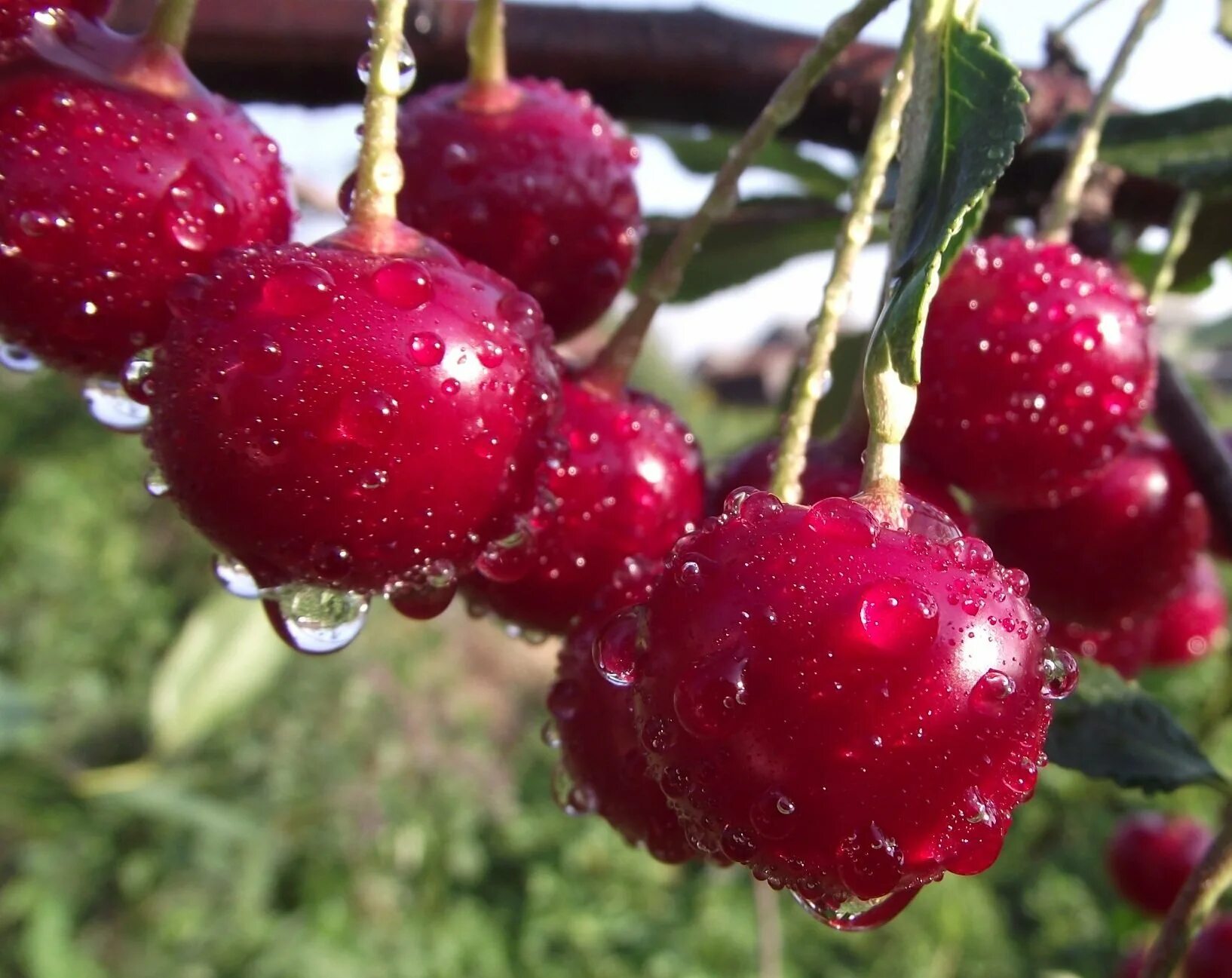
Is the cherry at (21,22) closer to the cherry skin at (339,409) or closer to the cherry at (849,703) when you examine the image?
the cherry skin at (339,409)

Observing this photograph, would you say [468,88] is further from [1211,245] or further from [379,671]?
[379,671]

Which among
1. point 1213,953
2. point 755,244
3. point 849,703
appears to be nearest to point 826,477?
point 849,703

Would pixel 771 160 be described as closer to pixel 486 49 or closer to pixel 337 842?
pixel 486 49

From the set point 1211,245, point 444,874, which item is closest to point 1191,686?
point 444,874

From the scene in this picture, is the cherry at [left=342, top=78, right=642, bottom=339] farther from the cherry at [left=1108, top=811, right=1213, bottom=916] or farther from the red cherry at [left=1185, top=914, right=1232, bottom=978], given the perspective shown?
the cherry at [left=1108, top=811, right=1213, bottom=916]

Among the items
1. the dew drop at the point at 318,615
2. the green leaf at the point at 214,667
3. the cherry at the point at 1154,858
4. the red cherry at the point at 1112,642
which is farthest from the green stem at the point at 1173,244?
the green leaf at the point at 214,667
